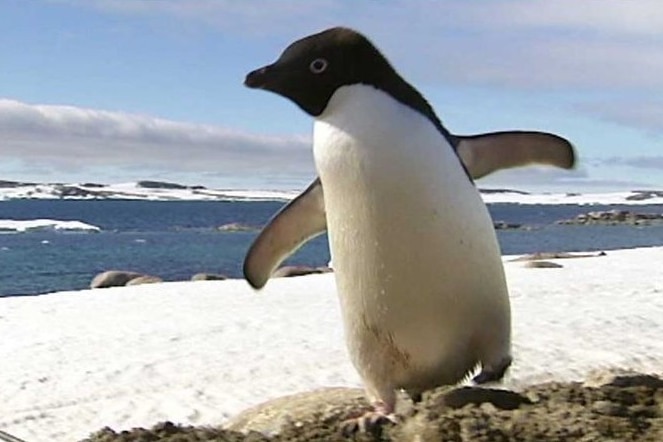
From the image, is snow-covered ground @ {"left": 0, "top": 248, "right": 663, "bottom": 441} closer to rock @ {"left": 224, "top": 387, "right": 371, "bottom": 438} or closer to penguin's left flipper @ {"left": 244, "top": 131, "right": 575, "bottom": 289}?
rock @ {"left": 224, "top": 387, "right": 371, "bottom": 438}

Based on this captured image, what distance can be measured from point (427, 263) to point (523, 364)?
446 centimetres

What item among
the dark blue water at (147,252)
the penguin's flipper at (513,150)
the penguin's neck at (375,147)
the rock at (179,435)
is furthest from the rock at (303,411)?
the dark blue water at (147,252)

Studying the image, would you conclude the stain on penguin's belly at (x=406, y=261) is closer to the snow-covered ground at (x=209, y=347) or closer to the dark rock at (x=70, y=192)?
the snow-covered ground at (x=209, y=347)

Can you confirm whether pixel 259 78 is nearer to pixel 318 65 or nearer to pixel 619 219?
pixel 318 65

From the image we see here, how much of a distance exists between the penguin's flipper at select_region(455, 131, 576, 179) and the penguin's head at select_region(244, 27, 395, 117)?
544 mm

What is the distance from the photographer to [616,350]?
847cm

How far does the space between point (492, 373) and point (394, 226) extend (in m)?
0.58

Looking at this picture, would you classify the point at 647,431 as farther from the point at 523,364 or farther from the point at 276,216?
the point at 523,364

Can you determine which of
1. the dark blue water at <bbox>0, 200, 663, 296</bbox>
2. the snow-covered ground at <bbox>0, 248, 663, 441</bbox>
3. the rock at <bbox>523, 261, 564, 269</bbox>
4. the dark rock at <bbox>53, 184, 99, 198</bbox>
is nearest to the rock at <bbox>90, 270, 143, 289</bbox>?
the snow-covered ground at <bbox>0, 248, 663, 441</bbox>

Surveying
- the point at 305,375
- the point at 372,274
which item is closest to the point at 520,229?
the point at 305,375

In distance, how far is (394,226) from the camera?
3533 millimetres

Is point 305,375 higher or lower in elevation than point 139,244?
lower

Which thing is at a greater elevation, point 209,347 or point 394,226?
point 394,226

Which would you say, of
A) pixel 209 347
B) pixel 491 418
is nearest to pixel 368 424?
pixel 491 418
